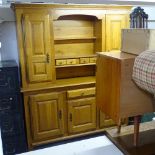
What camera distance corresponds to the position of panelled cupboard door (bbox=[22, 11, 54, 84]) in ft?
8.07

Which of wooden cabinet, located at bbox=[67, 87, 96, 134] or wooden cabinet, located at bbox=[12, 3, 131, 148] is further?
wooden cabinet, located at bbox=[67, 87, 96, 134]

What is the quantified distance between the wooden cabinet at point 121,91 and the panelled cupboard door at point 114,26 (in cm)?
198

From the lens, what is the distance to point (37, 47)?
100 inches

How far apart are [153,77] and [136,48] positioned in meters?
0.25

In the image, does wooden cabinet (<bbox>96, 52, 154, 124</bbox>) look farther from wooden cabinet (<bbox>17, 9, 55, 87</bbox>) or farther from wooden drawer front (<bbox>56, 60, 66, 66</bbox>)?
wooden drawer front (<bbox>56, 60, 66, 66</bbox>)

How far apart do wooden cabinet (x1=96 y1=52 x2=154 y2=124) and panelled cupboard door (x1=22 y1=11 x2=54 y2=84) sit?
1.75 metres

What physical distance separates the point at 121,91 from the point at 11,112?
197cm

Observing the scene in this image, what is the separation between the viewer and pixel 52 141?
9.20 ft

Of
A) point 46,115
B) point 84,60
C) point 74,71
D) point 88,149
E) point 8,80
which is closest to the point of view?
point 88,149

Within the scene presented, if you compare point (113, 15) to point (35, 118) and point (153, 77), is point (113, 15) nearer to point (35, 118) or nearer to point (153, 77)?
point (35, 118)

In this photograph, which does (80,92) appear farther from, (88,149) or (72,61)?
(88,149)

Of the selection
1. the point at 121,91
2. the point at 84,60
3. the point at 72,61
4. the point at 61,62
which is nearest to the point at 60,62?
the point at 61,62

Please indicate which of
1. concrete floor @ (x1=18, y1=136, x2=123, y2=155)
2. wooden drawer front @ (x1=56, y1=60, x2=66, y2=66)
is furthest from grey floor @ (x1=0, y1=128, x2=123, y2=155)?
wooden drawer front @ (x1=56, y1=60, x2=66, y2=66)

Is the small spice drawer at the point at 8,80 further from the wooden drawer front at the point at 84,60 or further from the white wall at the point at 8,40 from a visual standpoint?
the wooden drawer front at the point at 84,60
